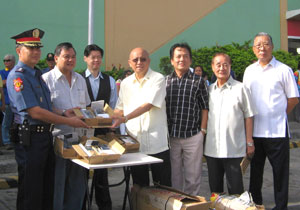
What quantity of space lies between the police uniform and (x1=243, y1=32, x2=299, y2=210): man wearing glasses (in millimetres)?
2277

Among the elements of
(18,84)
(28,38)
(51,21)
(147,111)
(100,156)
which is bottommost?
(100,156)

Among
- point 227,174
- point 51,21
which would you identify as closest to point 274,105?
point 227,174

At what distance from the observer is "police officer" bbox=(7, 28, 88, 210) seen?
11.7 ft

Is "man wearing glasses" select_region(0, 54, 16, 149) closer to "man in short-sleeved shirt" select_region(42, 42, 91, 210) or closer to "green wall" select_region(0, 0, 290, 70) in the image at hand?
"green wall" select_region(0, 0, 290, 70)

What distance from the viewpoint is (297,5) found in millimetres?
14500

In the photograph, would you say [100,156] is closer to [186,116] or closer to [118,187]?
[186,116]

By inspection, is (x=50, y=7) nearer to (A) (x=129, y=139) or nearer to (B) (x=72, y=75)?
(B) (x=72, y=75)

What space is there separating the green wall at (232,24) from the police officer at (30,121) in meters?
8.22

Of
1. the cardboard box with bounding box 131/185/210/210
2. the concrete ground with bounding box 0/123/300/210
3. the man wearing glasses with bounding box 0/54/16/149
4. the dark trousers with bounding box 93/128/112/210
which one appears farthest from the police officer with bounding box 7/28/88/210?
the man wearing glasses with bounding box 0/54/16/149

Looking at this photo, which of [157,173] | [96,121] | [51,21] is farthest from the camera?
[51,21]

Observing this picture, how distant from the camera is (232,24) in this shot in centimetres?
1298

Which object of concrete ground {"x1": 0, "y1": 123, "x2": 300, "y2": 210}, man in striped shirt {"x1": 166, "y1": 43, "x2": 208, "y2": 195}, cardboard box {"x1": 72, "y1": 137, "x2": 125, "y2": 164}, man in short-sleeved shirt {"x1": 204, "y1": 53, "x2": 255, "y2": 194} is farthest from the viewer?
concrete ground {"x1": 0, "y1": 123, "x2": 300, "y2": 210}

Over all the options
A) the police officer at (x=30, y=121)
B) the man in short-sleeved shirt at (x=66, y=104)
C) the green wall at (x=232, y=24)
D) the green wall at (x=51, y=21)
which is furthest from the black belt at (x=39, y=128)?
the green wall at (x=232, y=24)

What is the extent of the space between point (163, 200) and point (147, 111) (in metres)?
0.90
